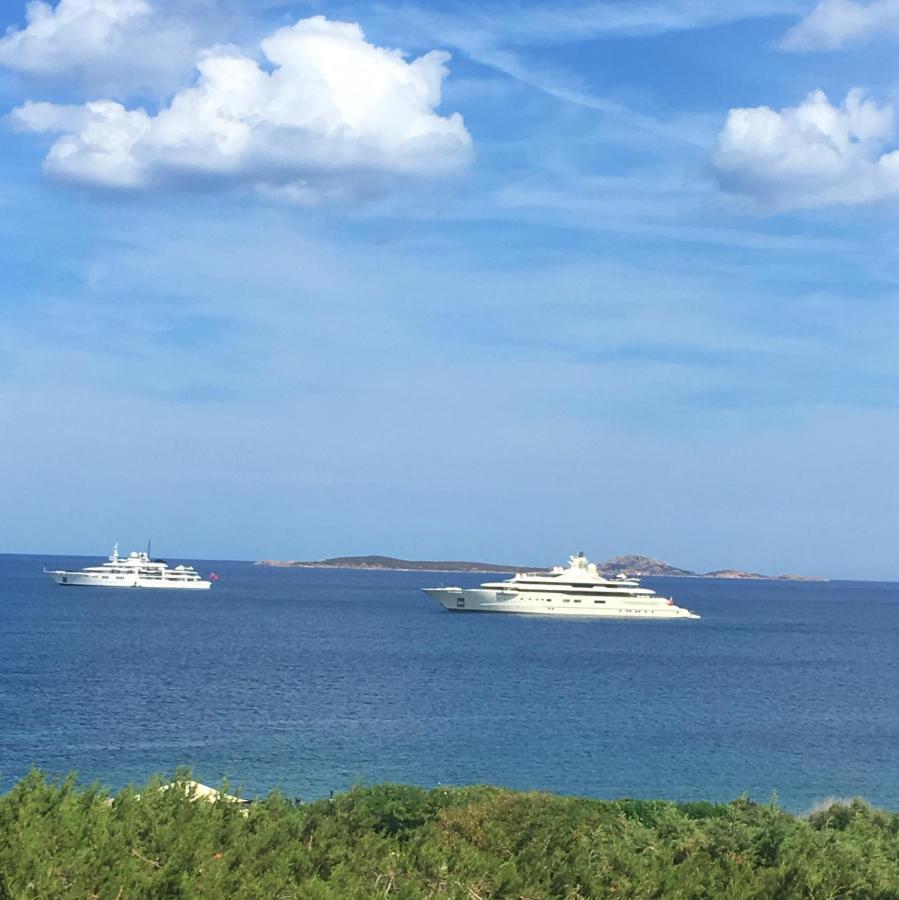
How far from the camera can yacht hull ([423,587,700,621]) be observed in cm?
10738

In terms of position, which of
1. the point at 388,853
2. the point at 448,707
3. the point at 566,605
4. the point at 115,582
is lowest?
the point at 115,582

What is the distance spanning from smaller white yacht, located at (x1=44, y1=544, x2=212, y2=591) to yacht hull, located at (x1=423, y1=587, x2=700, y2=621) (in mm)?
50252

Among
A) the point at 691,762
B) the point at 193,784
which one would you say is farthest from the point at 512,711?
the point at 193,784

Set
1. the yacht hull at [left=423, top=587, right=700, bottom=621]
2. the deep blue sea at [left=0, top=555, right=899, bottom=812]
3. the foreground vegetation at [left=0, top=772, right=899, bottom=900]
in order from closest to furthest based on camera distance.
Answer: the foreground vegetation at [left=0, top=772, right=899, bottom=900]
the deep blue sea at [left=0, top=555, right=899, bottom=812]
the yacht hull at [left=423, top=587, right=700, bottom=621]

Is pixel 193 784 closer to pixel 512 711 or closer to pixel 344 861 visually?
pixel 344 861

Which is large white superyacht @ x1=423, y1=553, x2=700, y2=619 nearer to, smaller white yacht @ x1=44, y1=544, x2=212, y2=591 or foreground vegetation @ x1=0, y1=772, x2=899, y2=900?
smaller white yacht @ x1=44, y1=544, x2=212, y2=591

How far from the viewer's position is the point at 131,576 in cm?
14425

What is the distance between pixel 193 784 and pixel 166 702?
37.9 metres

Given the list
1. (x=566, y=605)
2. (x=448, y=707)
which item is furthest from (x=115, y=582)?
(x=448, y=707)

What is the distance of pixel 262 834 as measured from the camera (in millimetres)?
9469

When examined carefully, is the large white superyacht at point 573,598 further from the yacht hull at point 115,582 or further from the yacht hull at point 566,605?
the yacht hull at point 115,582

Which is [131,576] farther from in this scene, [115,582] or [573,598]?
[573,598]

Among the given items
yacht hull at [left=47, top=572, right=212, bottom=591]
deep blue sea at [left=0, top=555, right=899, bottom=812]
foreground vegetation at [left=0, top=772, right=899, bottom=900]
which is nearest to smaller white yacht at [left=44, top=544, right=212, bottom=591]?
yacht hull at [left=47, top=572, right=212, bottom=591]

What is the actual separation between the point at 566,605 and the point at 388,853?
98494 mm
